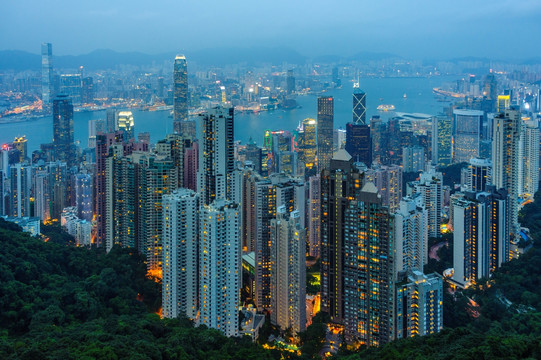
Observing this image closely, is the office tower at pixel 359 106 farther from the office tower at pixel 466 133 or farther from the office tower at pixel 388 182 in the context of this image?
the office tower at pixel 388 182

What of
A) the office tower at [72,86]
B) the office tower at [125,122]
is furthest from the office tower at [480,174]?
the office tower at [72,86]

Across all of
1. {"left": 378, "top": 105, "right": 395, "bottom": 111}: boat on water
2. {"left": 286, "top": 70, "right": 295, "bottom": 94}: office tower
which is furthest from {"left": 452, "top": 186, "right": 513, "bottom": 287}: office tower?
{"left": 378, "top": 105, "right": 395, "bottom": 111}: boat on water

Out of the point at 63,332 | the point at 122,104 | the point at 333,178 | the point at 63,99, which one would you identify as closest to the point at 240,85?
the point at 122,104

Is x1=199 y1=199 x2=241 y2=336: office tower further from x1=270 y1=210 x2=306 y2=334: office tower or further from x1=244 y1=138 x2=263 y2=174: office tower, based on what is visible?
x1=244 y1=138 x2=263 y2=174: office tower

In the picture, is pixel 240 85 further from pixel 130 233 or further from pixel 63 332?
pixel 63 332

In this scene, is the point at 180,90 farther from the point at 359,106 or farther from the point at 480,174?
the point at 480,174

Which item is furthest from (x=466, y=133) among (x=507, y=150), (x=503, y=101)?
(x=507, y=150)
